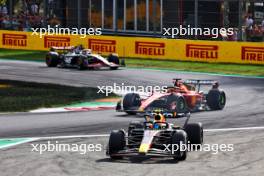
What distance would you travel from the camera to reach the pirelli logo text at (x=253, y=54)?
1420 inches

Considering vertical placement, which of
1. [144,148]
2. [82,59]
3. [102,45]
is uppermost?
[102,45]

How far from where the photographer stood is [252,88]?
94.5 feet

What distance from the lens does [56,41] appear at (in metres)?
42.5

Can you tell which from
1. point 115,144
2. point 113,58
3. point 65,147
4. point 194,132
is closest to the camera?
point 115,144

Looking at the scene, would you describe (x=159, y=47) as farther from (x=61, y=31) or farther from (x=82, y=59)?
(x=61, y=31)

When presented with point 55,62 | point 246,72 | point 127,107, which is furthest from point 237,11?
point 127,107

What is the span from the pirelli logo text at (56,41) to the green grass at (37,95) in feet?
39.3

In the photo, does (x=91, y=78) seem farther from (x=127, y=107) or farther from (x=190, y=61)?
(x=127, y=107)

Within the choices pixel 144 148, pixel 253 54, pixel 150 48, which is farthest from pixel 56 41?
pixel 144 148

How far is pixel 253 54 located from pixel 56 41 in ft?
37.5

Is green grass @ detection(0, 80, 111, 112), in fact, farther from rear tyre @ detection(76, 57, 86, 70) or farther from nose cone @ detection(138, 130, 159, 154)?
nose cone @ detection(138, 130, 159, 154)

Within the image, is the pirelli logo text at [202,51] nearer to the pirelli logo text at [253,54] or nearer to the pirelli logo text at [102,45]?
the pirelli logo text at [253,54]

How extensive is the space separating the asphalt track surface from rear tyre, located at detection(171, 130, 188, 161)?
0.18 m

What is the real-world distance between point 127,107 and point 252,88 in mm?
8499
